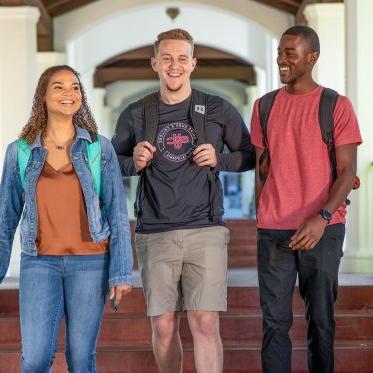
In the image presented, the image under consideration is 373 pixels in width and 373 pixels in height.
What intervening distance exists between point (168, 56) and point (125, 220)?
2.74 feet

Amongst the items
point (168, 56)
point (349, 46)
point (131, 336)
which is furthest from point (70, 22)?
point (168, 56)

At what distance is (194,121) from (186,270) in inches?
25.4

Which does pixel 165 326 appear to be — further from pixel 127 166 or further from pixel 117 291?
pixel 127 166

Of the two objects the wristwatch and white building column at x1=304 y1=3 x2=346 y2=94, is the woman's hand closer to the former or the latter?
the wristwatch

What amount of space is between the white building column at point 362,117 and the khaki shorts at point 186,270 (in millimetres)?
4688

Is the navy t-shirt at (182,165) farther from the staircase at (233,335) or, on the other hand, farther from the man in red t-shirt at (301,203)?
the staircase at (233,335)

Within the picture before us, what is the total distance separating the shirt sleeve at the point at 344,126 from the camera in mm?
3963

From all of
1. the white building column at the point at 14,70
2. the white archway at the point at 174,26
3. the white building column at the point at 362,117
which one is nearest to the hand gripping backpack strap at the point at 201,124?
the white building column at the point at 362,117

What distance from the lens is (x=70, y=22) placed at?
13680mm

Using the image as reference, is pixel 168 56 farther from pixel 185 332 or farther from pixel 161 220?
pixel 185 332

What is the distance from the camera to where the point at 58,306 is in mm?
3717

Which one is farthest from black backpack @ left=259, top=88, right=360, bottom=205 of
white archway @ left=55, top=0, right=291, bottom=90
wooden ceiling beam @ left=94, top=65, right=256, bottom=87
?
wooden ceiling beam @ left=94, top=65, right=256, bottom=87

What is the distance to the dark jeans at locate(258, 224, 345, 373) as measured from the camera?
3988 mm

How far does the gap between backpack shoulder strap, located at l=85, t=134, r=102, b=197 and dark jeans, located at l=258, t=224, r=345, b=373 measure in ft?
2.41
